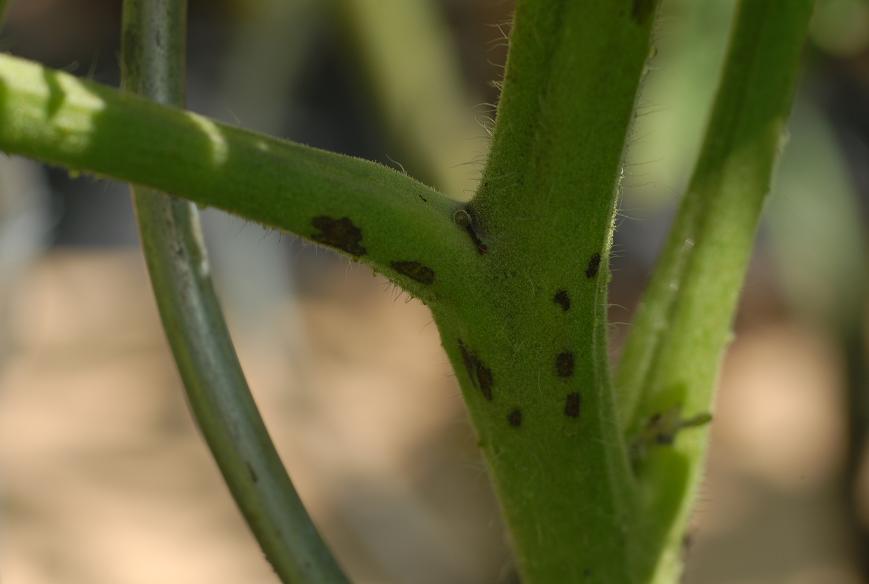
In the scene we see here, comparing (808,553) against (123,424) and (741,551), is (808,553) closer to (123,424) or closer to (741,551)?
(741,551)

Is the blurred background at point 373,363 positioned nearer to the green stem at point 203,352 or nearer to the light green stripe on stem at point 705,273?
the light green stripe on stem at point 705,273

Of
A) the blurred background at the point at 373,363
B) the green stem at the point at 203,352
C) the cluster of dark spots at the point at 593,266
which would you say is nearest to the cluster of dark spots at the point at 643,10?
the cluster of dark spots at the point at 593,266

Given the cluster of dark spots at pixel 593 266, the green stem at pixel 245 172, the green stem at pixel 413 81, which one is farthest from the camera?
the green stem at pixel 413 81

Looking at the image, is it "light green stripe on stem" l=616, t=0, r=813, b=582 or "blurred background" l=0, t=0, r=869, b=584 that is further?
"blurred background" l=0, t=0, r=869, b=584

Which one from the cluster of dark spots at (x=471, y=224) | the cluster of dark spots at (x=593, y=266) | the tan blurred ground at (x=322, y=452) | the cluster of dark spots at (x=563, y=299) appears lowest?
the cluster of dark spots at (x=563, y=299)

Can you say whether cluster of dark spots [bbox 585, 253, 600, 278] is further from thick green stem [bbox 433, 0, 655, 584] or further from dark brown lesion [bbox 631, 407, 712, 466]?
dark brown lesion [bbox 631, 407, 712, 466]

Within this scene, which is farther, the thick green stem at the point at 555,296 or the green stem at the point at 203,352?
the green stem at the point at 203,352

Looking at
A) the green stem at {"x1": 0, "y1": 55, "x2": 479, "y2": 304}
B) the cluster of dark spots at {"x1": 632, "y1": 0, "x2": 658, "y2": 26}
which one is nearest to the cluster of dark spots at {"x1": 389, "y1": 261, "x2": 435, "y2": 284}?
the green stem at {"x1": 0, "y1": 55, "x2": 479, "y2": 304}
